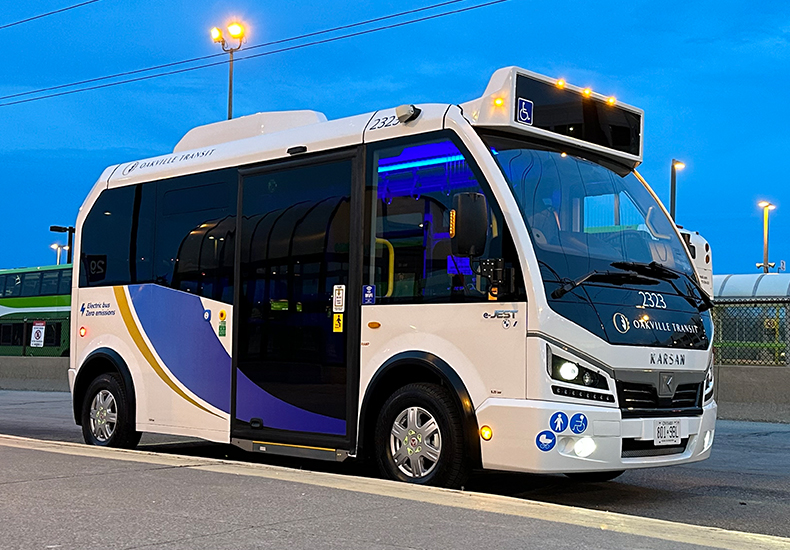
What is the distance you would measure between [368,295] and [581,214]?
1.83 meters

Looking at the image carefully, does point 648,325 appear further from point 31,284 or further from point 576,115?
point 31,284

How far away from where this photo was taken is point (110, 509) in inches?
232

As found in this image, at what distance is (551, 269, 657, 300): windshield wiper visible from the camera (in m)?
7.27

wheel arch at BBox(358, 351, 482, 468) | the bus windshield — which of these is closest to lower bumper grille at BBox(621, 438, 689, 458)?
wheel arch at BBox(358, 351, 482, 468)

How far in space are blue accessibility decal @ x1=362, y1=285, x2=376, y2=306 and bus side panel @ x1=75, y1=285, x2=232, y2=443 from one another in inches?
72.2

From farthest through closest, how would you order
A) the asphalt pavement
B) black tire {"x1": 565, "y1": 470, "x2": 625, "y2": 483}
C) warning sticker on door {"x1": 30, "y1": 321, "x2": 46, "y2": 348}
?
warning sticker on door {"x1": 30, "y1": 321, "x2": 46, "y2": 348}, black tire {"x1": 565, "y1": 470, "x2": 625, "y2": 483}, the asphalt pavement

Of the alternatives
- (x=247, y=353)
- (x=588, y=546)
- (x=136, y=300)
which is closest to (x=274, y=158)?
(x=247, y=353)

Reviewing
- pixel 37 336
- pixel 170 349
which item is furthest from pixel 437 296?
pixel 37 336

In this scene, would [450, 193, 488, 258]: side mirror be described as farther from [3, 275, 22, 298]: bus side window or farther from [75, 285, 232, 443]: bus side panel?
[3, 275, 22, 298]: bus side window

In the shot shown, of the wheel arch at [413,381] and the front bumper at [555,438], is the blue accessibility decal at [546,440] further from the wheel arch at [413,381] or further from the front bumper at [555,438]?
the wheel arch at [413,381]

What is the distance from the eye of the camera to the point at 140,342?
10.8 metres

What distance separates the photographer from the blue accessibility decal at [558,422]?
7.07m

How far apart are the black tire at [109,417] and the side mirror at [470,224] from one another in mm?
4997

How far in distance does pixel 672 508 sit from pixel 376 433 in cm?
230
